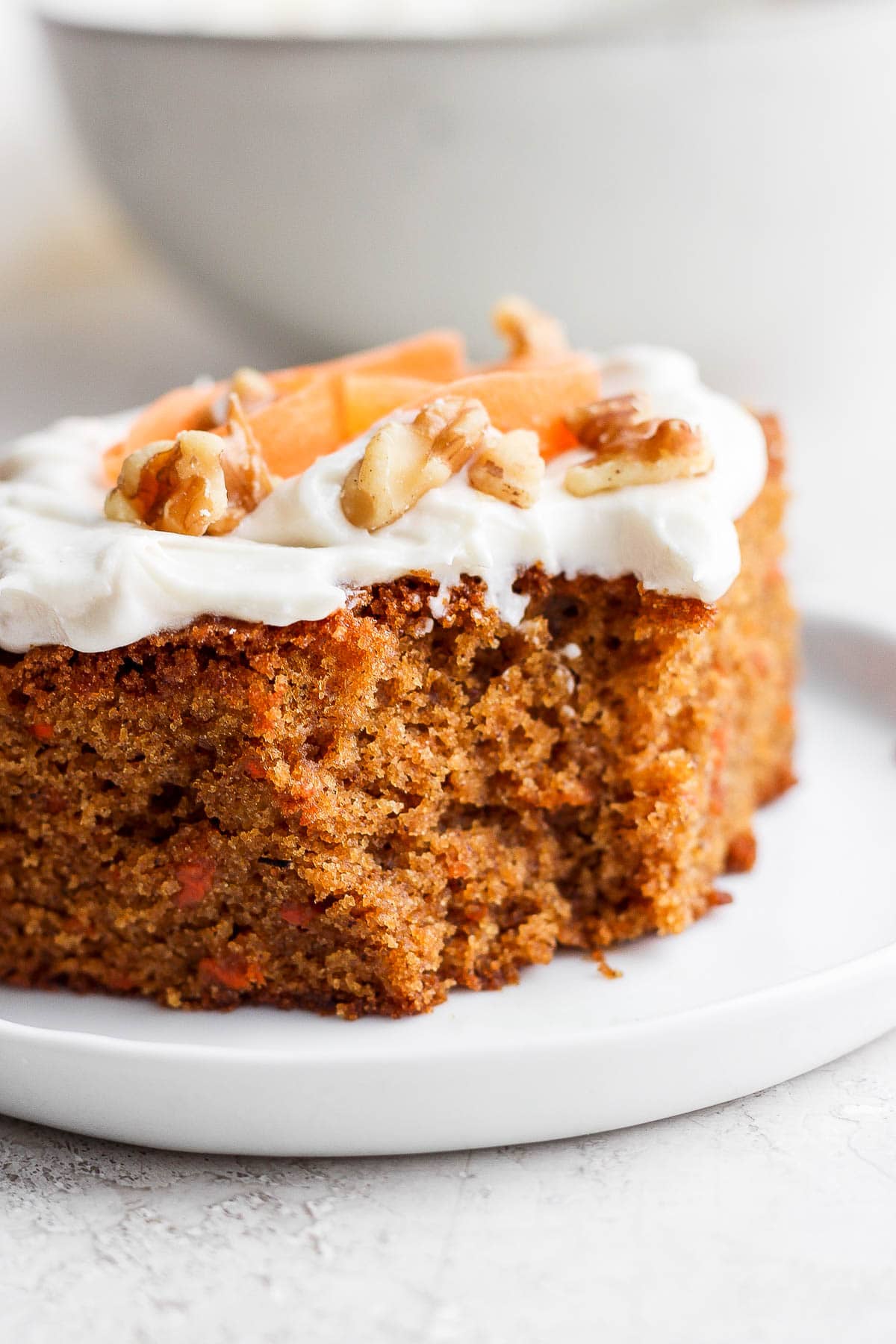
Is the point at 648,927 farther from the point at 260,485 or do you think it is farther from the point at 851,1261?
the point at 260,485

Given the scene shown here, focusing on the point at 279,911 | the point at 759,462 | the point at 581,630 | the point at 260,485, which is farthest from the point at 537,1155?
the point at 759,462

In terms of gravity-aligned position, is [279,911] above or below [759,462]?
below

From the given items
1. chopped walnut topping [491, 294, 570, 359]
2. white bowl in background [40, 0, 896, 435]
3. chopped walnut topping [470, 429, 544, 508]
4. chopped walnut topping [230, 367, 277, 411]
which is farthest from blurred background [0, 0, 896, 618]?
chopped walnut topping [470, 429, 544, 508]

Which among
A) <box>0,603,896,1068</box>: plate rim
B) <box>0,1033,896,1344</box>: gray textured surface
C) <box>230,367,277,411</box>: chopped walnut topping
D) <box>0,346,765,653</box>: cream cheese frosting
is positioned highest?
<box>230,367,277,411</box>: chopped walnut topping

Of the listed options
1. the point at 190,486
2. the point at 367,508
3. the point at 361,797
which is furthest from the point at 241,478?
the point at 361,797

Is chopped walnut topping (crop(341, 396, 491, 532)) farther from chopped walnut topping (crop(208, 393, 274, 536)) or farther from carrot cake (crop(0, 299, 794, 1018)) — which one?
chopped walnut topping (crop(208, 393, 274, 536))
